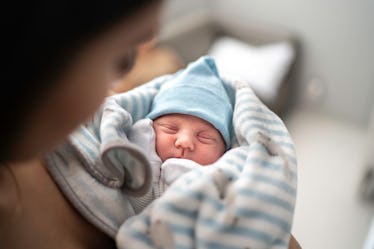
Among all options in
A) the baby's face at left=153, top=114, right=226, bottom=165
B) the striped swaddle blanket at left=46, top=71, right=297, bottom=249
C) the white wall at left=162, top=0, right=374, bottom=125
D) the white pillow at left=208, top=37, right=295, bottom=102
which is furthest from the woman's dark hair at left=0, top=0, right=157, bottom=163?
the white wall at left=162, top=0, right=374, bottom=125

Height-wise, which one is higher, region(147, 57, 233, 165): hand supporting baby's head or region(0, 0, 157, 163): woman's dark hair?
region(0, 0, 157, 163): woman's dark hair

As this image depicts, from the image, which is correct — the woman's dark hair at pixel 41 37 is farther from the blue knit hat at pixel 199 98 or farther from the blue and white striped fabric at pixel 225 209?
the blue knit hat at pixel 199 98

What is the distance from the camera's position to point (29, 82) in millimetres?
369

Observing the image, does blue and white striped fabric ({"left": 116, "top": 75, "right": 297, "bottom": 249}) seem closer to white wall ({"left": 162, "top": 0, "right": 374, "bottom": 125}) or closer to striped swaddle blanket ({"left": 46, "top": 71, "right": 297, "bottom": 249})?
striped swaddle blanket ({"left": 46, "top": 71, "right": 297, "bottom": 249})

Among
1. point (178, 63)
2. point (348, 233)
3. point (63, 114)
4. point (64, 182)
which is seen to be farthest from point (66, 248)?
point (178, 63)

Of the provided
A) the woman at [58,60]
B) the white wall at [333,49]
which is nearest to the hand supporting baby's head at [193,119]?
the woman at [58,60]

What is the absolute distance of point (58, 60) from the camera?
0.37 metres

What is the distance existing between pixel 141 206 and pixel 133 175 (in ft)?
0.19

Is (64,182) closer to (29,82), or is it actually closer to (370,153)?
(29,82)

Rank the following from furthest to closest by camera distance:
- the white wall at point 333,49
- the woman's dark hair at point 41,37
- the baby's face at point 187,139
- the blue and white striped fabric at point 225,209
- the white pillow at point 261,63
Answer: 1. the white pillow at point 261,63
2. the white wall at point 333,49
3. the baby's face at point 187,139
4. the blue and white striped fabric at point 225,209
5. the woman's dark hair at point 41,37

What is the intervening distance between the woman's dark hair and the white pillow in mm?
1966

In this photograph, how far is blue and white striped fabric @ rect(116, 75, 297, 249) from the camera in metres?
0.65

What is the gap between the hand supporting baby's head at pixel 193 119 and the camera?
2.85 ft

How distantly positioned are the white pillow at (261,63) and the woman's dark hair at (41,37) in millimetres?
1966
